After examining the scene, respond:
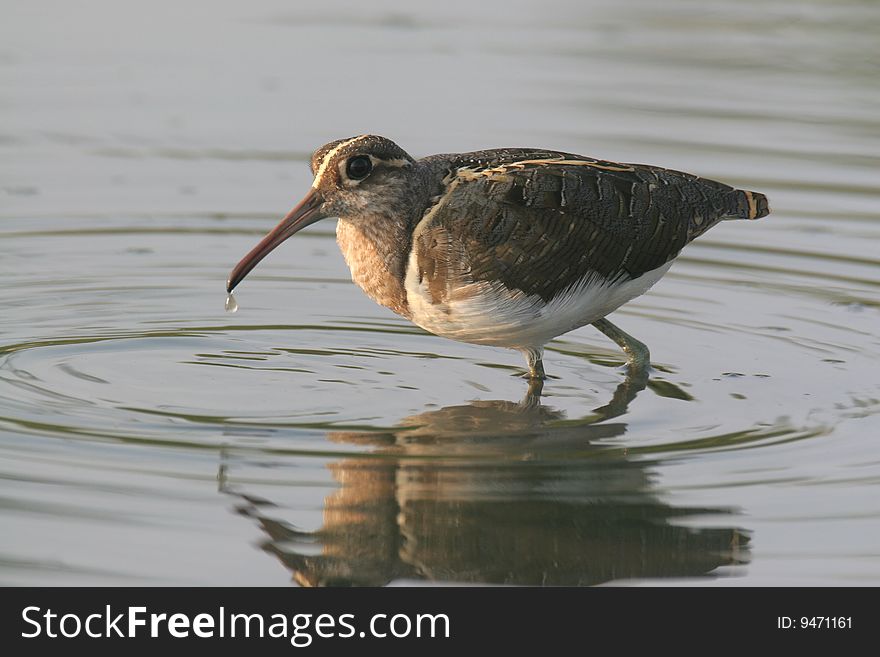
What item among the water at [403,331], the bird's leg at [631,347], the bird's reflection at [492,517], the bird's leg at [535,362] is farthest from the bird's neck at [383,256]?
the bird's leg at [631,347]

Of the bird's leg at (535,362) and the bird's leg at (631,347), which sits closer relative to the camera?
the bird's leg at (535,362)

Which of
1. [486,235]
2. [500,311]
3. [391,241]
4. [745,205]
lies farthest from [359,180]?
[745,205]

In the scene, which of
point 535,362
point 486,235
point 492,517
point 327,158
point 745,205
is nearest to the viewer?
point 492,517

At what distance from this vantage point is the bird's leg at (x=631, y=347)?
1060 centimetres

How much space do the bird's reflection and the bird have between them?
0.87 m

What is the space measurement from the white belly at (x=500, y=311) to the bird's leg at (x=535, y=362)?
49 mm

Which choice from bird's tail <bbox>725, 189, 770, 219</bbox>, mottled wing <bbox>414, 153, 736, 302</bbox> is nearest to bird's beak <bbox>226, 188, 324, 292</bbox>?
mottled wing <bbox>414, 153, 736, 302</bbox>

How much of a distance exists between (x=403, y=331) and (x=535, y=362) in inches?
54.6

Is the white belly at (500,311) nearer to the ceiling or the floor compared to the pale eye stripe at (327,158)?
nearer to the floor

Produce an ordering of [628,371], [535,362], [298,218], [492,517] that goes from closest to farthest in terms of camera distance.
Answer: [492,517] → [298,218] → [535,362] → [628,371]

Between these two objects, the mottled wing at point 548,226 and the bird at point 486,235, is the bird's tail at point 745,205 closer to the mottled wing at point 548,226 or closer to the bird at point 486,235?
the mottled wing at point 548,226

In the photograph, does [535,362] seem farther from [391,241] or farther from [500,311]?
[391,241]

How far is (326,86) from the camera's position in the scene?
1716cm

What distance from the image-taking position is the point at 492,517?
7941 millimetres
